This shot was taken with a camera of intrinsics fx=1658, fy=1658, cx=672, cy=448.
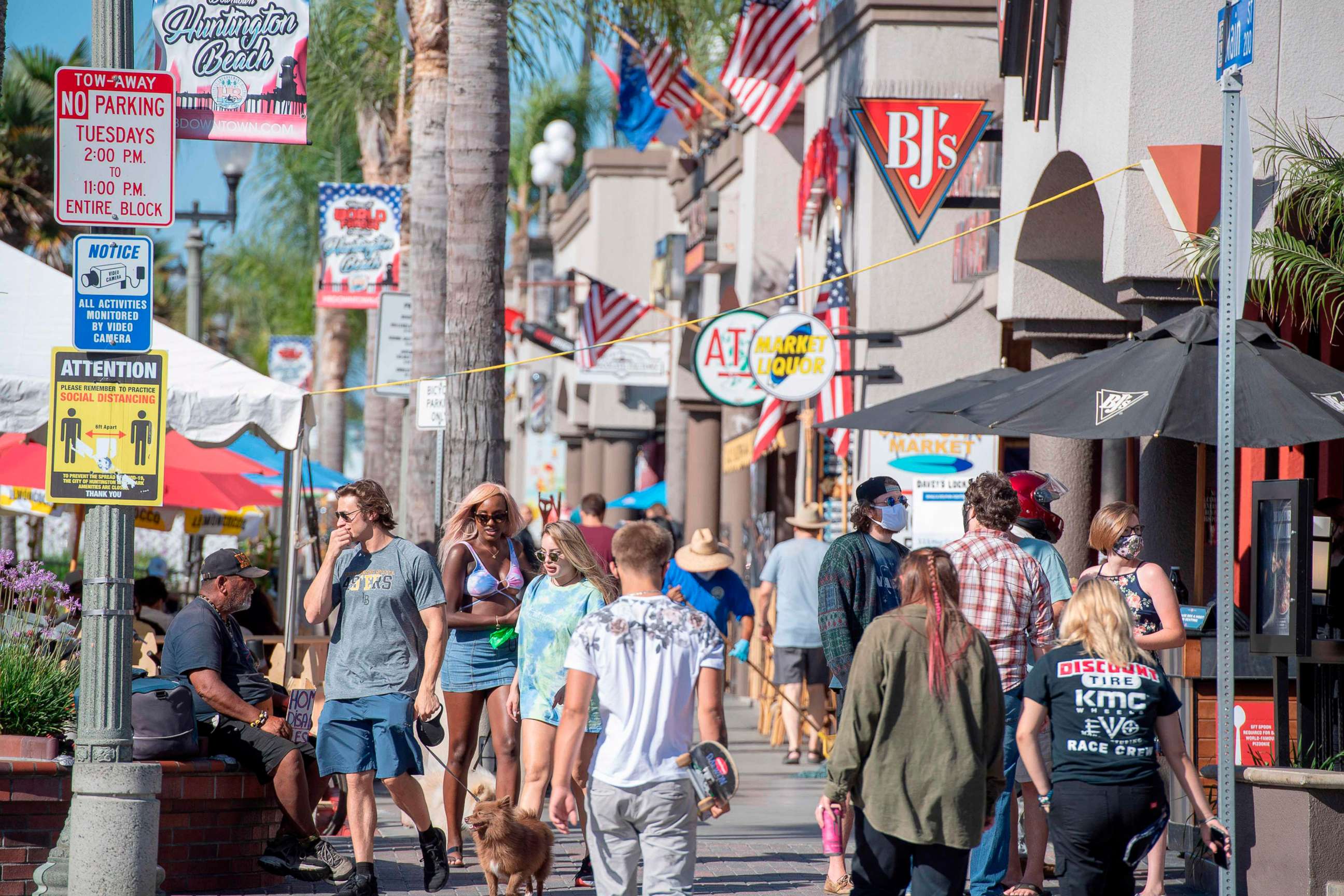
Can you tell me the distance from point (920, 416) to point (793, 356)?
142 inches

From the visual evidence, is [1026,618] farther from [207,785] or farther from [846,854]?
[207,785]

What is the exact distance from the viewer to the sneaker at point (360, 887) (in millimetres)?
7406

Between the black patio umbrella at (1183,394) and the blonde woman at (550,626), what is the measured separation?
100 inches

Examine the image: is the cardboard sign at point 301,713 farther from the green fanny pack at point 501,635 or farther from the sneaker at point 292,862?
the green fanny pack at point 501,635

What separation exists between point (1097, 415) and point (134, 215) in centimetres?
484

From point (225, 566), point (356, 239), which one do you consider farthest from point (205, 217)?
point (225, 566)

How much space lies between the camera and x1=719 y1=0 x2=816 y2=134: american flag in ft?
60.1

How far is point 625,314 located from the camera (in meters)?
24.3

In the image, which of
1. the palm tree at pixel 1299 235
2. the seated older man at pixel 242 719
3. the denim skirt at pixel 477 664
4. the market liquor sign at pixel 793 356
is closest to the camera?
the seated older man at pixel 242 719

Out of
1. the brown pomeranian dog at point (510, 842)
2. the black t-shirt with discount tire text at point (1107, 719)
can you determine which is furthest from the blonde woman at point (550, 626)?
the black t-shirt with discount tire text at point (1107, 719)

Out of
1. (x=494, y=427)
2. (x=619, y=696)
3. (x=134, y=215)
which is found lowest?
(x=619, y=696)

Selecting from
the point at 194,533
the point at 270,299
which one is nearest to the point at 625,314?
the point at 194,533

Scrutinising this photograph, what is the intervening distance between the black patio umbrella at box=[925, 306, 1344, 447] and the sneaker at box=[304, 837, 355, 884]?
4.06 m

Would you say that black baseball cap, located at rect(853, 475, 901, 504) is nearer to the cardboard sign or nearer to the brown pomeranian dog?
the brown pomeranian dog
